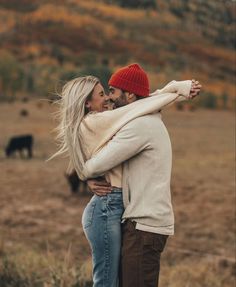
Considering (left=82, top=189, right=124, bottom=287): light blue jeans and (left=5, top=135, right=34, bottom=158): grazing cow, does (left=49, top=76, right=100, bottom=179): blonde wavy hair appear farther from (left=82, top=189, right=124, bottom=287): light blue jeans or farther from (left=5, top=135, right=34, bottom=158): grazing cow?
(left=5, top=135, right=34, bottom=158): grazing cow

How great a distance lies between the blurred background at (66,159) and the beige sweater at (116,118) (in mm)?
523

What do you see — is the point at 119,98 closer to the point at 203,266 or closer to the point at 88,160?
the point at 88,160

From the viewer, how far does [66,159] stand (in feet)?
67.1

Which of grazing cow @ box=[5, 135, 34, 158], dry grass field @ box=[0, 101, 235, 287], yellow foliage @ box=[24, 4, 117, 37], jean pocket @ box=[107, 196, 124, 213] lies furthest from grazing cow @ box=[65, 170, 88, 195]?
yellow foliage @ box=[24, 4, 117, 37]

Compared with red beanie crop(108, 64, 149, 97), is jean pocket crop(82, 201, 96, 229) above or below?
below

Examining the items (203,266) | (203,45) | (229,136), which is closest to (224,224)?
(203,266)

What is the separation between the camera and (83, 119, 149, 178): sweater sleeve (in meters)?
3.50

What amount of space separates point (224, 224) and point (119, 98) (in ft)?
30.9

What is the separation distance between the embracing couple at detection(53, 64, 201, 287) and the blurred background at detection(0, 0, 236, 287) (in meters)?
0.49

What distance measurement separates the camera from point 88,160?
365cm

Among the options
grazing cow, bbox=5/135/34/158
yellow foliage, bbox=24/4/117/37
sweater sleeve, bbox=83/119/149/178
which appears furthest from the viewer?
yellow foliage, bbox=24/4/117/37

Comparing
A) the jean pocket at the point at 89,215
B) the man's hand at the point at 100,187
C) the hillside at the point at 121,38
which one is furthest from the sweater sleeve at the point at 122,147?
the hillside at the point at 121,38

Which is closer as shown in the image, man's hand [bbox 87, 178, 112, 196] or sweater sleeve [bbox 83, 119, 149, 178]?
sweater sleeve [bbox 83, 119, 149, 178]

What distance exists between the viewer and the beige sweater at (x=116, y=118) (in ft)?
11.7
